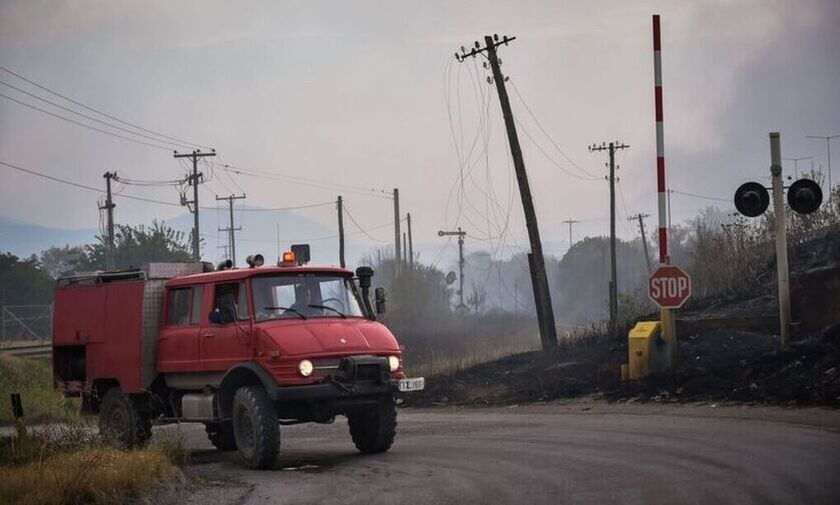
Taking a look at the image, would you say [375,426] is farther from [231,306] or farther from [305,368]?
[231,306]

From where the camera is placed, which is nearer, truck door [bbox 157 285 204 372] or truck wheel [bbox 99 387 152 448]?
truck door [bbox 157 285 204 372]

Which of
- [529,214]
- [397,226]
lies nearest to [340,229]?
[397,226]

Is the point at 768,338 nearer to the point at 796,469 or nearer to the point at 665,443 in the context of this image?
the point at 665,443

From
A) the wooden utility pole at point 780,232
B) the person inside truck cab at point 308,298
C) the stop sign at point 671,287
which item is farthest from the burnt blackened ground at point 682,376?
the person inside truck cab at point 308,298

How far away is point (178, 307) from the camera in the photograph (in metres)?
15.2

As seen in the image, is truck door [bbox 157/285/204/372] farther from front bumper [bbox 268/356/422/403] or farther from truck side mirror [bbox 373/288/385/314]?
truck side mirror [bbox 373/288/385/314]

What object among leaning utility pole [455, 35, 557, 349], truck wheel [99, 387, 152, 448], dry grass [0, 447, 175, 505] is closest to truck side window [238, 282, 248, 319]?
dry grass [0, 447, 175, 505]

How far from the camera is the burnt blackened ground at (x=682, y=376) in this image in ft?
58.7

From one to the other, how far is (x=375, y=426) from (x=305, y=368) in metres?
1.78

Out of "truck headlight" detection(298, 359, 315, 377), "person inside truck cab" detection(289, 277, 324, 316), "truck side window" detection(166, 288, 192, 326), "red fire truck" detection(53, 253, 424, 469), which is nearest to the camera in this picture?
"truck headlight" detection(298, 359, 315, 377)

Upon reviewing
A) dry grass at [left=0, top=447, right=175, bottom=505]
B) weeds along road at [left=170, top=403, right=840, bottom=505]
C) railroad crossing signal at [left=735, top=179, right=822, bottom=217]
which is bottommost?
weeds along road at [left=170, top=403, right=840, bottom=505]

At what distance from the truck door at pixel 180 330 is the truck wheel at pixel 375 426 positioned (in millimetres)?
2327

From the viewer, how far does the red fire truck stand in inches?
520

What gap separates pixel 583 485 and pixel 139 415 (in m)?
7.80
